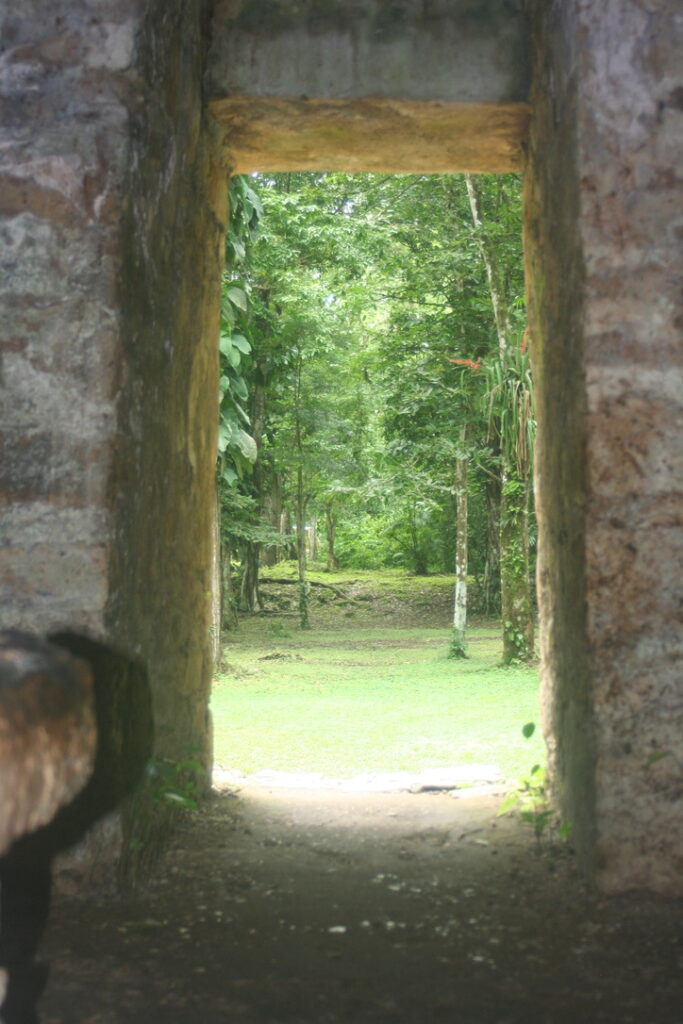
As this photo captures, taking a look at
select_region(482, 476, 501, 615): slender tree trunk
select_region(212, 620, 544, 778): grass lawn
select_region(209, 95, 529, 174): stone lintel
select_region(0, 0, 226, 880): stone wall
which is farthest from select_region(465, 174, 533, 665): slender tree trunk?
select_region(0, 0, 226, 880): stone wall

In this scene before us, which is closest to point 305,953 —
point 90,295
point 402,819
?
point 402,819

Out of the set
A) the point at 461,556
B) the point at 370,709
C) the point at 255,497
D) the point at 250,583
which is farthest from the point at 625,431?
the point at 250,583

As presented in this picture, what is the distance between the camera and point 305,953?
2463 millimetres

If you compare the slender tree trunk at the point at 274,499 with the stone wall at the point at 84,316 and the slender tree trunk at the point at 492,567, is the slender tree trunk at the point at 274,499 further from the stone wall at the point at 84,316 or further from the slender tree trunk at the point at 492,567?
the stone wall at the point at 84,316

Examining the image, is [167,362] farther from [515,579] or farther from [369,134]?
[515,579]

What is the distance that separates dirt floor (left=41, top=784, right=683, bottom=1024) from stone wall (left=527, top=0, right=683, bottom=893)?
270 mm

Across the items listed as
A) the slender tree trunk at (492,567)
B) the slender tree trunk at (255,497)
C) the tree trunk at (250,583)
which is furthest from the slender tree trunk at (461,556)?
the tree trunk at (250,583)

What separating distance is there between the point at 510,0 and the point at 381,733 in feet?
14.2

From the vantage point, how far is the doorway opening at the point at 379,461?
20.2ft

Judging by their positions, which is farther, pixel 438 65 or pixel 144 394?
pixel 438 65

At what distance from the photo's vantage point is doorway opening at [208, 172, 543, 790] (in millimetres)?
6168

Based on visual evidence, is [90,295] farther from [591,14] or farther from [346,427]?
[346,427]

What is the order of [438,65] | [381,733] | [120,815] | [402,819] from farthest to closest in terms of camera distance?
[381,733] < [402,819] < [438,65] < [120,815]

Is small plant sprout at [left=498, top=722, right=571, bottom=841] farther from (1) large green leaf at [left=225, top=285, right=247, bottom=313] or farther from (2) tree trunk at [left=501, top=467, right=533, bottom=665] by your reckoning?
(2) tree trunk at [left=501, top=467, right=533, bottom=665]
